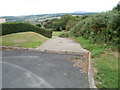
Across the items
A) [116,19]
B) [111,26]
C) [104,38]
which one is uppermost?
[116,19]

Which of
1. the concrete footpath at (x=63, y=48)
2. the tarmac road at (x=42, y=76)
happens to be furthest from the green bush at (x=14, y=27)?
the tarmac road at (x=42, y=76)

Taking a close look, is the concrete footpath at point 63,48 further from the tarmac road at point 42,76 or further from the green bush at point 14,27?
the green bush at point 14,27

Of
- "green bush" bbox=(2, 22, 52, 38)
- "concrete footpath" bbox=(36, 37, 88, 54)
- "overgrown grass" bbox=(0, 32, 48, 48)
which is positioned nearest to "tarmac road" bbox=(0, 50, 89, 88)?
"concrete footpath" bbox=(36, 37, 88, 54)

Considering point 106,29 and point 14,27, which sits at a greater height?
point 14,27

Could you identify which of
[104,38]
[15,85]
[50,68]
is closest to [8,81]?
[15,85]

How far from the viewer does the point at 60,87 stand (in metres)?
2.97

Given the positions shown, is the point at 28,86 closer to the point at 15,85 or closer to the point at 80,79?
the point at 15,85

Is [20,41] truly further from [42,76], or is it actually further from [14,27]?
[42,76]

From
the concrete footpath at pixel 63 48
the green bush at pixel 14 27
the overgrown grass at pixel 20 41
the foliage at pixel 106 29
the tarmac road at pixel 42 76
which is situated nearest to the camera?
the tarmac road at pixel 42 76

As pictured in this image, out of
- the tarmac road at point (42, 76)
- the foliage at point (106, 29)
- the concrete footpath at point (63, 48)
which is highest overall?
the foliage at point (106, 29)

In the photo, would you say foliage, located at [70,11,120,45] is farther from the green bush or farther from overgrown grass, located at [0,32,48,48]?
the green bush

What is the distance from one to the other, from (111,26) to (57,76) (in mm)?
6357

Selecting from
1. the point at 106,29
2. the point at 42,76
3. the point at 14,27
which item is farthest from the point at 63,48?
the point at 14,27

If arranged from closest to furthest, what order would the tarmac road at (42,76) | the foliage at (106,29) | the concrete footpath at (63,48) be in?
the tarmac road at (42,76) → the concrete footpath at (63,48) → the foliage at (106,29)
